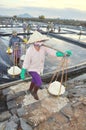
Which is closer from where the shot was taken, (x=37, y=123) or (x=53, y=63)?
(x=37, y=123)

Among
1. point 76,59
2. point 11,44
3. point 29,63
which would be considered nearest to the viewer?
point 29,63

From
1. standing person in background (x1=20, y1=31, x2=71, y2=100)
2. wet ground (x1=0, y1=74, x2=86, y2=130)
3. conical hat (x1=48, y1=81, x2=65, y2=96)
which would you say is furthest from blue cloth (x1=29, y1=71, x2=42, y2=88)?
conical hat (x1=48, y1=81, x2=65, y2=96)

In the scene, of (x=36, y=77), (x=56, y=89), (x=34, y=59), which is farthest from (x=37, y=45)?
(x=56, y=89)

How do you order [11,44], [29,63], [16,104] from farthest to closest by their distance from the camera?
[11,44] < [16,104] < [29,63]

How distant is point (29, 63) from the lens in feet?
17.0

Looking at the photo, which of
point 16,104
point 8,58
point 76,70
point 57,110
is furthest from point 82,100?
point 8,58

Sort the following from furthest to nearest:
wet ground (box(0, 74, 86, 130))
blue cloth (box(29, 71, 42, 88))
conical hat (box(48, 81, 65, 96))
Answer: conical hat (box(48, 81, 65, 96)), blue cloth (box(29, 71, 42, 88)), wet ground (box(0, 74, 86, 130))

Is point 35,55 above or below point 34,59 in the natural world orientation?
above

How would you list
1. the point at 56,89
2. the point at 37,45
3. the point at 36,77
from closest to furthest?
the point at 37,45, the point at 36,77, the point at 56,89

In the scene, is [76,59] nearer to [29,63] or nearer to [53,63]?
[53,63]

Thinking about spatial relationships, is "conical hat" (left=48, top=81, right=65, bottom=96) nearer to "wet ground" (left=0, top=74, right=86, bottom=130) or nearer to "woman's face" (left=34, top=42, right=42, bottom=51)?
"wet ground" (left=0, top=74, right=86, bottom=130)

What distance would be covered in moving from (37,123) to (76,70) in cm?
484

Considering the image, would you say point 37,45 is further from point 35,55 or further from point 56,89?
point 56,89

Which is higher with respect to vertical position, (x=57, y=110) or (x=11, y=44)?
(x=11, y=44)
